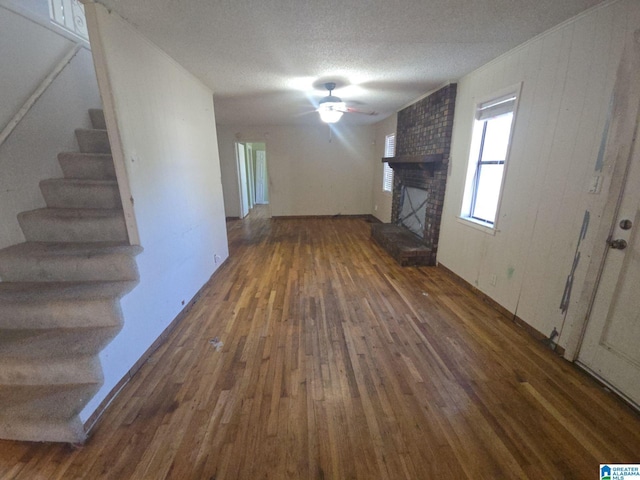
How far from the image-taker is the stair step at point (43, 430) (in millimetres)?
1298

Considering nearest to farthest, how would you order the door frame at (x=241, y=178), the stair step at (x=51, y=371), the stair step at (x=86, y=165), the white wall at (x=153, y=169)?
the stair step at (x=51, y=371) < the white wall at (x=153, y=169) < the stair step at (x=86, y=165) < the door frame at (x=241, y=178)

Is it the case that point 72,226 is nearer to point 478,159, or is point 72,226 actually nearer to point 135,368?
point 135,368

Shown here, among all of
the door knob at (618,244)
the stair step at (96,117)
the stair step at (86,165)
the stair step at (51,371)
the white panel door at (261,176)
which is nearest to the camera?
the stair step at (51,371)

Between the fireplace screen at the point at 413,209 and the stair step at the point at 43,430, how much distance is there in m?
4.21

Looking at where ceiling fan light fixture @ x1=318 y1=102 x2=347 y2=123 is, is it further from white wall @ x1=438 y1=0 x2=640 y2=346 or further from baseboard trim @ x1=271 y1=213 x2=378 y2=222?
baseboard trim @ x1=271 y1=213 x2=378 y2=222

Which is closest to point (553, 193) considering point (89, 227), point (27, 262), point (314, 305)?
point (314, 305)

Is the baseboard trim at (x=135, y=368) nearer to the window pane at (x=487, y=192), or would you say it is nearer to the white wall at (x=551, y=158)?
the white wall at (x=551, y=158)

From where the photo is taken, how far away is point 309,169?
696cm

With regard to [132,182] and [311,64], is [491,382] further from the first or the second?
[311,64]

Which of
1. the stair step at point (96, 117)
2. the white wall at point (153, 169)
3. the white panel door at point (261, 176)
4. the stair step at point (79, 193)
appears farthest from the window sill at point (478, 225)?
the white panel door at point (261, 176)

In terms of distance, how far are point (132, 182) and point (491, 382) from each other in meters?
2.80

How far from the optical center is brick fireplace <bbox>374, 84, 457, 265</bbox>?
3.45 metres

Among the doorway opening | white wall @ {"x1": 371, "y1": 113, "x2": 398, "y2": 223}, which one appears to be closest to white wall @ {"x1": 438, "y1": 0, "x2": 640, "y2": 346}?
white wall @ {"x1": 371, "y1": 113, "x2": 398, "y2": 223}

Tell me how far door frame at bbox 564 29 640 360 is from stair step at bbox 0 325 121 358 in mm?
3107
